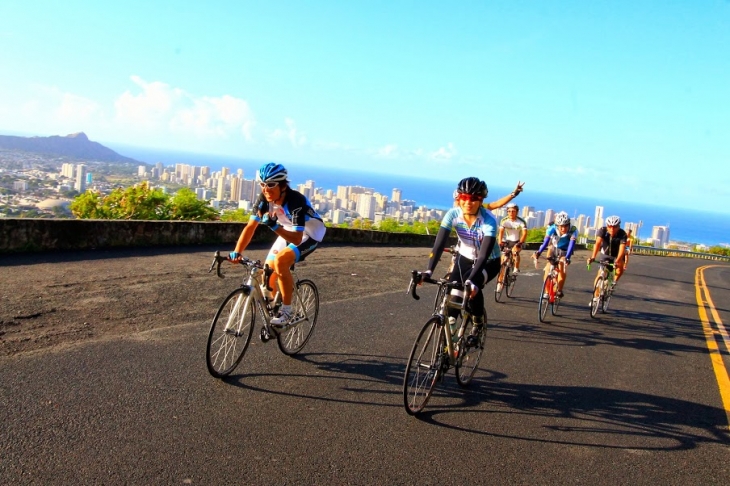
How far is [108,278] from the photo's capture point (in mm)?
9555

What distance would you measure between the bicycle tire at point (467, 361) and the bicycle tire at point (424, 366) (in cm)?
52

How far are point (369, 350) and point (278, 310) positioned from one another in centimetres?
136

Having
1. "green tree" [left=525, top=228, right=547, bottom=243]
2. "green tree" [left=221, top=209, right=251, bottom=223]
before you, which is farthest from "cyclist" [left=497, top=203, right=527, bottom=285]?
"green tree" [left=525, top=228, right=547, bottom=243]

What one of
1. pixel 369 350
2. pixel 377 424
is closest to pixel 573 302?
pixel 369 350

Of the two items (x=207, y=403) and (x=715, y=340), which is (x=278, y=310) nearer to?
(x=207, y=403)

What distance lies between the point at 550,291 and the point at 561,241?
1057 millimetres

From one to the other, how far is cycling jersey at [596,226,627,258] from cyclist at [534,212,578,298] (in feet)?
1.98

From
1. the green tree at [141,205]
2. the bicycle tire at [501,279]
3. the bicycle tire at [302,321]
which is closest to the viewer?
the bicycle tire at [302,321]

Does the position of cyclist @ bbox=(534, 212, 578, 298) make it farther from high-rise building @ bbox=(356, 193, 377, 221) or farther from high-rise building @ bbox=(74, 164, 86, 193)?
high-rise building @ bbox=(356, 193, 377, 221)

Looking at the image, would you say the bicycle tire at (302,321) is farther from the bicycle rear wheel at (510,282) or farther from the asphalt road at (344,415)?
the bicycle rear wheel at (510,282)

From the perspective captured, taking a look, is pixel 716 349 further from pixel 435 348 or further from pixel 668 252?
pixel 668 252

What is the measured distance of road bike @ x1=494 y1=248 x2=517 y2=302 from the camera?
1213 cm

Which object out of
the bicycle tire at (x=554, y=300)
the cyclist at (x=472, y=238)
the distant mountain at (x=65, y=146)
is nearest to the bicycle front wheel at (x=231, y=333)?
the cyclist at (x=472, y=238)

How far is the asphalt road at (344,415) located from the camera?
13.0ft
